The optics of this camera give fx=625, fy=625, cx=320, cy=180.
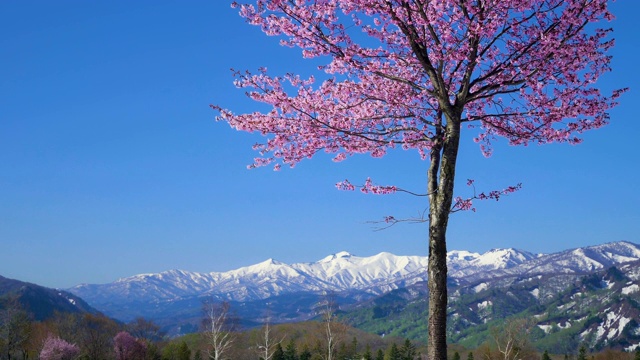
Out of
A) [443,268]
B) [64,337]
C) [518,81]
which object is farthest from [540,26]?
[64,337]

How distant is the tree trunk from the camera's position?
1190cm

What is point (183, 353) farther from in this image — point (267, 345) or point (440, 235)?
point (440, 235)

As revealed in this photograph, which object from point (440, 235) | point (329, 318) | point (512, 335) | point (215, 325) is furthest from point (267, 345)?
point (440, 235)

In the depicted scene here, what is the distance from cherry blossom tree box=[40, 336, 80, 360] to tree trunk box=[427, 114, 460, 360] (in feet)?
290

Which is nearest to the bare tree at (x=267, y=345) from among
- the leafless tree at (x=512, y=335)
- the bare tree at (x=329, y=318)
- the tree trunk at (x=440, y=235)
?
the bare tree at (x=329, y=318)

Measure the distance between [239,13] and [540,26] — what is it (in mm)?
5964

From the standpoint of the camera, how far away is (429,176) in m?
12.9

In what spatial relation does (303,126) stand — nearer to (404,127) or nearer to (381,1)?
(404,127)

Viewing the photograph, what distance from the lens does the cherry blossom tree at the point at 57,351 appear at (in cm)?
8831

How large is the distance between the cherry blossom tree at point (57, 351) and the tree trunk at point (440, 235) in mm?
88249

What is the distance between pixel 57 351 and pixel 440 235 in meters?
90.7

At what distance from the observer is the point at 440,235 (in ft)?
39.7

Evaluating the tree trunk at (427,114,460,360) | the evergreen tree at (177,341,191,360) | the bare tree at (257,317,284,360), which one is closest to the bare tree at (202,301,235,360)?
the bare tree at (257,317,284,360)

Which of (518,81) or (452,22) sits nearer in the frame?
(452,22)
